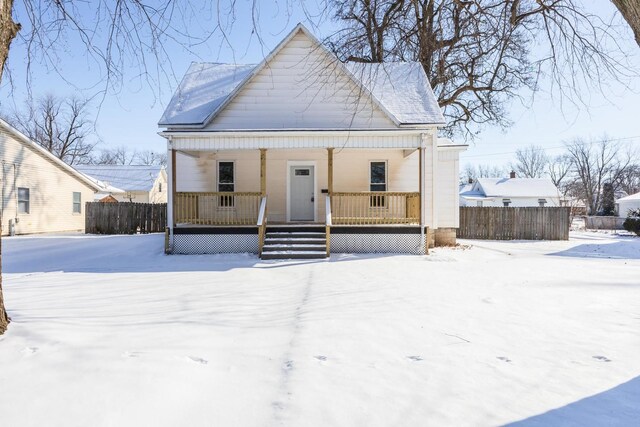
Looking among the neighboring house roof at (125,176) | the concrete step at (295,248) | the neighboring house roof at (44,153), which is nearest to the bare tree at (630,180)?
the neighboring house roof at (125,176)

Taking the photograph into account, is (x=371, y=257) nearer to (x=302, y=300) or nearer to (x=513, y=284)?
(x=513, y=284)

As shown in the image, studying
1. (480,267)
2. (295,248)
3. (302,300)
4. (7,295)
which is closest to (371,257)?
(295,248)

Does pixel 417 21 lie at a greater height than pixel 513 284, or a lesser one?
greater

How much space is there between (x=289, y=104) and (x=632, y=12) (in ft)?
34.5

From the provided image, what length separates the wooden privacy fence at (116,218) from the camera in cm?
1886

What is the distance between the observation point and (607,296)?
6.13 m

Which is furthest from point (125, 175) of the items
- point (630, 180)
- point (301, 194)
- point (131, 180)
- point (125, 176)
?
point (630, 180)

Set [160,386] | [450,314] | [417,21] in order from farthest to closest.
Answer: [417,21] < [450,314] < [160,386]

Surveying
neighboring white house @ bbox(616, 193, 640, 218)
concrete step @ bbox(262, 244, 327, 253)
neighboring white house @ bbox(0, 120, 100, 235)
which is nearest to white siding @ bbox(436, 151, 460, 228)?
concrete step @ bbox(262, 244, 327, 253)

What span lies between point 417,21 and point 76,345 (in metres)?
6.75

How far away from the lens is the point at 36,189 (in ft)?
61.2

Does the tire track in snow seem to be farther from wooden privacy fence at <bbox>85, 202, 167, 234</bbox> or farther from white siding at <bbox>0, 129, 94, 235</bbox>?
white siding at <bbox>0, 129, 94, 235</bbox>

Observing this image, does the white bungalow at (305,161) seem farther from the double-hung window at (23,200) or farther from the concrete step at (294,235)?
the double-hung window at (23,200)

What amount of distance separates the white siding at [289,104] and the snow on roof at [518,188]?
36.3 meters
